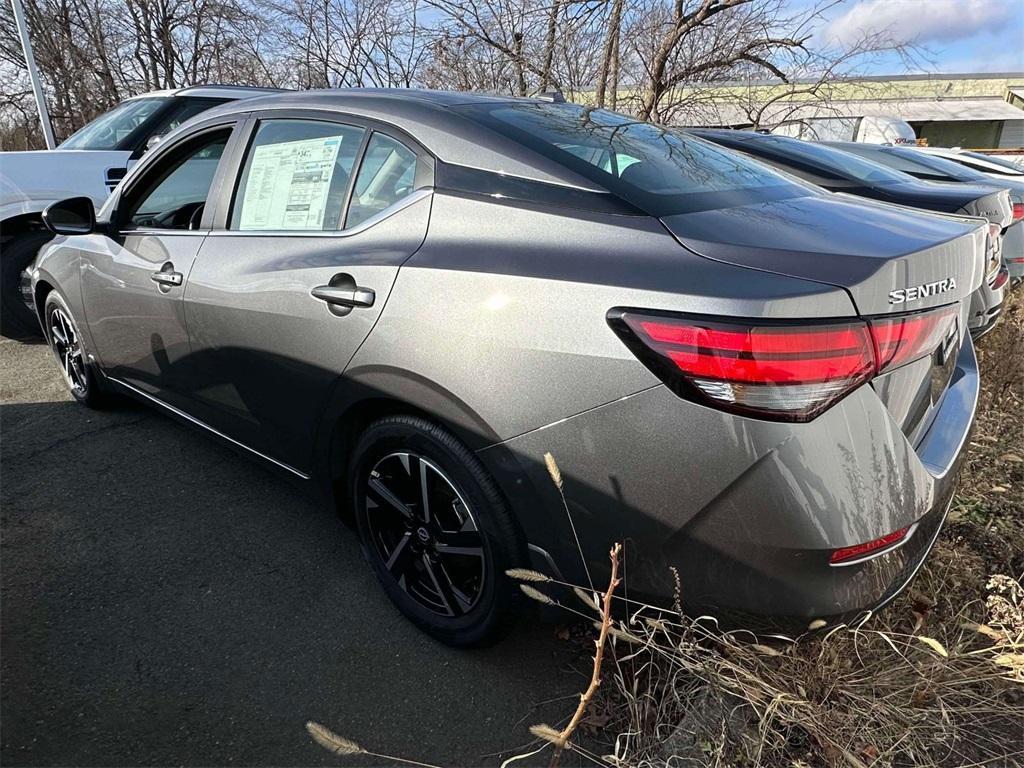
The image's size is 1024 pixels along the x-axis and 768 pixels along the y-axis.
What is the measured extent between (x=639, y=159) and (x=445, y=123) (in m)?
0.63

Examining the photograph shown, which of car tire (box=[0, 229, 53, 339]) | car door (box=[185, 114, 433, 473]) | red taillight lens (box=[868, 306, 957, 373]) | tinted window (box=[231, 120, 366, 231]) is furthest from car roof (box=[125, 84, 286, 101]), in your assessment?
red taillight lens (box=[868, 306, 957, 373])

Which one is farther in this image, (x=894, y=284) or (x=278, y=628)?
(x=278, y=628)

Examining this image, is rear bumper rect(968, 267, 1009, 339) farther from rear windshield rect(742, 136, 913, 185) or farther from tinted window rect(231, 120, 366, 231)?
tinted window rect(231, 120, 366, 231)

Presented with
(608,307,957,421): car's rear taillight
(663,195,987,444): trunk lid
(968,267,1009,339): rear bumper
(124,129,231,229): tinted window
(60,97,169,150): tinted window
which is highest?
(60,97,169,150): tinted window

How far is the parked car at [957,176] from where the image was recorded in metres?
5.16

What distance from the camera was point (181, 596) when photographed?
8.11ft

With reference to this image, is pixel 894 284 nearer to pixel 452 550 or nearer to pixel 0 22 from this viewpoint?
pixel 452 550

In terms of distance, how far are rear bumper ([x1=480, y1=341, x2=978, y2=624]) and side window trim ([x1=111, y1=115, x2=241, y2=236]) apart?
1.81m

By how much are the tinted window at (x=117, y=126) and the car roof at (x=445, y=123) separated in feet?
12.7

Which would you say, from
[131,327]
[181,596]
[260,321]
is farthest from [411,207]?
[131,327]

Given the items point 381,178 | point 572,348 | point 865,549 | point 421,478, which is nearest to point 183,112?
point 381,178

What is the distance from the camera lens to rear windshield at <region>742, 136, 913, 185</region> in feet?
16.8

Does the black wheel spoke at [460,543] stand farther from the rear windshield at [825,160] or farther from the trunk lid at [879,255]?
the rear windshield at [825,160]

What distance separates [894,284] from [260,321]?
1929 mm
